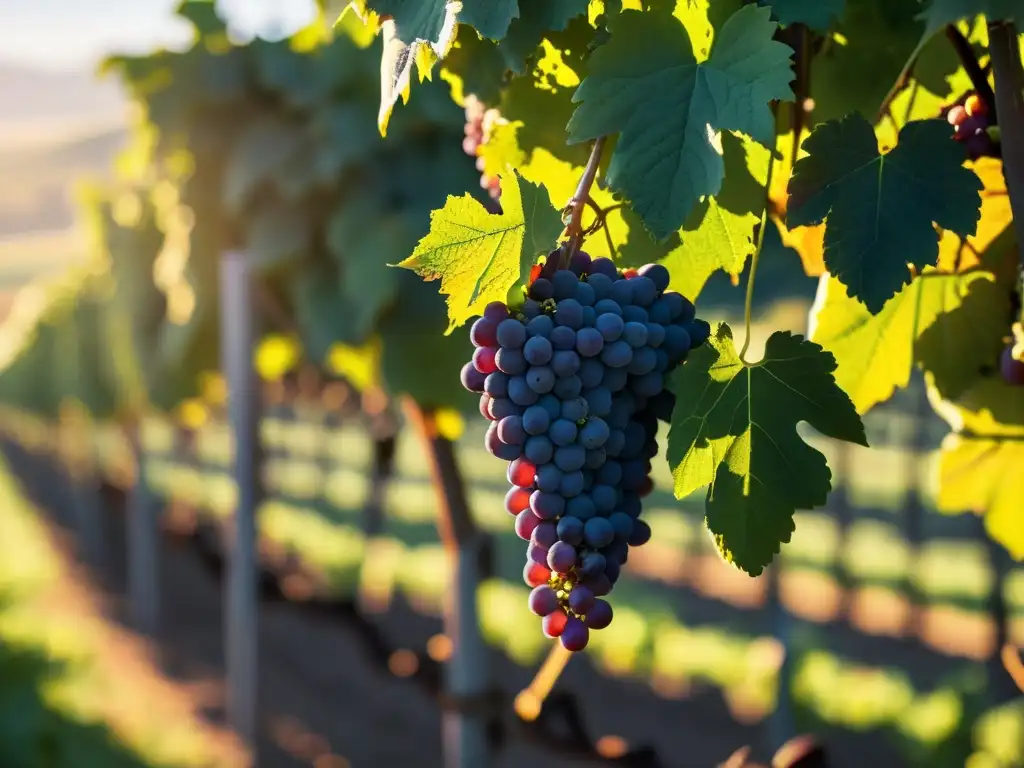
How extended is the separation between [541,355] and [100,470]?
15.0 metres

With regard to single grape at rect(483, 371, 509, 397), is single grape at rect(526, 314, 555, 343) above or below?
above

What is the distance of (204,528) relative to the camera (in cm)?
1257

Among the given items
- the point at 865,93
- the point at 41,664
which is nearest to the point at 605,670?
the point at 41,664

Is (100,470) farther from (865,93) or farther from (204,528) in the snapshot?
(865,93)

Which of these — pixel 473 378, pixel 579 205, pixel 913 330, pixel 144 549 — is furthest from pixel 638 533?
pixel 144 549

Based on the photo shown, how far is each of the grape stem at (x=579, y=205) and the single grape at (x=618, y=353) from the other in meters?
0.08

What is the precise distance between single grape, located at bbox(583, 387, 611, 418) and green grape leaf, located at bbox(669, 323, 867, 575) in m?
0.07

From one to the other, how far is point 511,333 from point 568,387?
0.07m

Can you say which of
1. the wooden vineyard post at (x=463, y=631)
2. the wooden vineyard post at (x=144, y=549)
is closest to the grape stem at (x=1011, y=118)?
the wooden vineyard post at (x=463, y=631)

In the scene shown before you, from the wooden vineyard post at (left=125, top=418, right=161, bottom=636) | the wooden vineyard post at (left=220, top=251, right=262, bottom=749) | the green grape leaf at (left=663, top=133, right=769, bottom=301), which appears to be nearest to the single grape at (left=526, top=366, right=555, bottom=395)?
the green grape leaf at (left=663, top=133, right=769, bottom=301)

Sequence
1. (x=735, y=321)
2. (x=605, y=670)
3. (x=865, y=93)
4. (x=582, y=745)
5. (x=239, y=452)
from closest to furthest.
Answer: (x=865, y=93), (x=582, y=745), (x=239, y=452), (x=605, y=670), (x=735, y=321)

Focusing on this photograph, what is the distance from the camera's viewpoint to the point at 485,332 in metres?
1.00

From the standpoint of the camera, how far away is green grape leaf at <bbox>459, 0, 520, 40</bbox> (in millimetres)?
958

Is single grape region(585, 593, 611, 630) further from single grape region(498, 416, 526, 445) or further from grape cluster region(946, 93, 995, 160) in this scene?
grape cluster region(946, 93, 995, 160)
